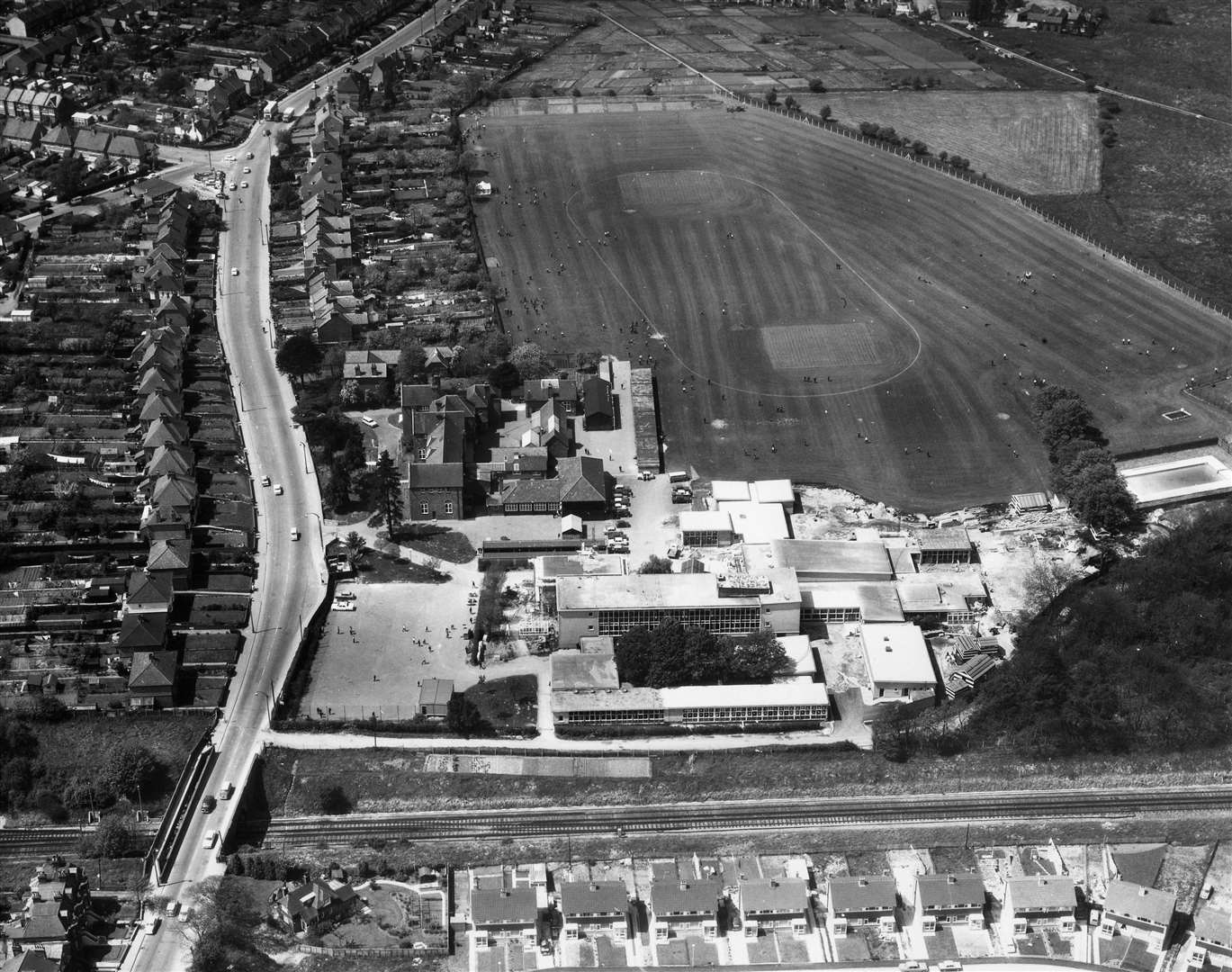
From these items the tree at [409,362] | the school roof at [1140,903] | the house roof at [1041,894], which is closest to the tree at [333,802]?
the house roof at [1041,894]

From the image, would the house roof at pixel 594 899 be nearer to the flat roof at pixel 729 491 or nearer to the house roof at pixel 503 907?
the house roof at pixel 503 907

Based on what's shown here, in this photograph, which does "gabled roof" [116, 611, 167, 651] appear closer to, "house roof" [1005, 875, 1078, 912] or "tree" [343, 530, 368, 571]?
"tree" [343, 530, 368, 571]

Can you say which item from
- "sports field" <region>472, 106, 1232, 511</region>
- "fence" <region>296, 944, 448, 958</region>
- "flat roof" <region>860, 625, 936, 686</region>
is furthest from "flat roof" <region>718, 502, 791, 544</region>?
"fence" <region>296, 944, 448, 958</region>

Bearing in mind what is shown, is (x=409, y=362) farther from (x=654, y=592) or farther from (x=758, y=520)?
(x=654, y=592)

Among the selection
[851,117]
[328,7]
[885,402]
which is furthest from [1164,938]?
[328,7]

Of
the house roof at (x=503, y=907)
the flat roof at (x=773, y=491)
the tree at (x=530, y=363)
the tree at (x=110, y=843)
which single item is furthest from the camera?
the tree at (x=530, y=363)

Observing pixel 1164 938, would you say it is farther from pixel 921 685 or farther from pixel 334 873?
pixel 334 873
